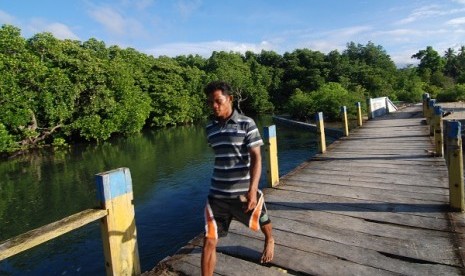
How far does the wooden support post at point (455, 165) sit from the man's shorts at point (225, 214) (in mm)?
2461

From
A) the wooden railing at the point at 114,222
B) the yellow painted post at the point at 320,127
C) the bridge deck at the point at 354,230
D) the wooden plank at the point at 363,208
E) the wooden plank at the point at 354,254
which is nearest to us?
the wooden railing at the point at 114,222

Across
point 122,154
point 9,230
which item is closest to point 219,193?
point 9,230

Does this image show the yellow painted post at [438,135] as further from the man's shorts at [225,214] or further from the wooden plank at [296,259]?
the man's shorts at [225,214]

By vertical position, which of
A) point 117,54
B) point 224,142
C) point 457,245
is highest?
point 117,54

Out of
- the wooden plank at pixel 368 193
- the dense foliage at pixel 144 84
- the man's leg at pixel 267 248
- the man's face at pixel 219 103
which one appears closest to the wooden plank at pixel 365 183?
the wooden plank at pixel 368 193

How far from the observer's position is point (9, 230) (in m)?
9.27

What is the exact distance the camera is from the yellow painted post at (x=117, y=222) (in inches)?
107

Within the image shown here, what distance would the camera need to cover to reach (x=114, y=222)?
2.77m

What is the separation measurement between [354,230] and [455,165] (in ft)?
4.63

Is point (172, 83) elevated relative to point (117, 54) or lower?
lower

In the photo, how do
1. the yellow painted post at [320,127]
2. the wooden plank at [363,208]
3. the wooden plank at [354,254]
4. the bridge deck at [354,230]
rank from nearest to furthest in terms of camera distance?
1. the wooden plank at [354,254]
2. the bridge deck at [354,230]
3. the wooden plank at [363,208]
4. the yellow painted post at [320,127]

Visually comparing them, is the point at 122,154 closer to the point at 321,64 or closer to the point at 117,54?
the point at 117,54

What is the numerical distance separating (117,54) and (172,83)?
6.30 m

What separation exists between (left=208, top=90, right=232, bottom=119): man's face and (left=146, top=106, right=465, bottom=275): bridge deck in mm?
1364
